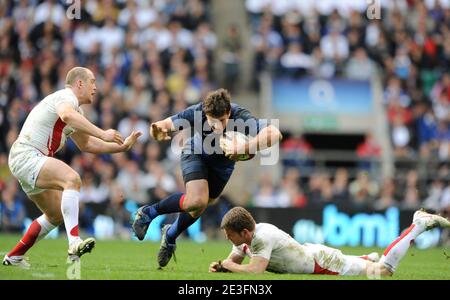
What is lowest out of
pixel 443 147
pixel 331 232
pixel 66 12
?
pixel 331 232

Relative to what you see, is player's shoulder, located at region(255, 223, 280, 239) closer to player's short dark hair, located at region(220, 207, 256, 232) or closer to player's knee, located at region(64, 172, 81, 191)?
player's short dark hair, located at region(220, 207, 256, 232)

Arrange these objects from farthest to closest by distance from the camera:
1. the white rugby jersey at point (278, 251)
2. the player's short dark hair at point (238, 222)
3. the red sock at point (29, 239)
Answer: the red sock at point (29, 239)
the white rugby jersey at point (278, 251)
the player's short dark hair at point (238, 222)

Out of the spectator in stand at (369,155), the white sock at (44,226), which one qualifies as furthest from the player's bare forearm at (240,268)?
the spectator in stand at (369,155)

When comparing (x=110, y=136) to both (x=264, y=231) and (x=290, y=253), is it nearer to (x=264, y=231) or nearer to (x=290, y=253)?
(x=264, y=231)

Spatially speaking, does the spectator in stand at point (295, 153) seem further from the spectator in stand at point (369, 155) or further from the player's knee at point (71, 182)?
the player's knee at point (71, 182)

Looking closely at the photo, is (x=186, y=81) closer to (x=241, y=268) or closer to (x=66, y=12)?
A: (x=66, y=12)

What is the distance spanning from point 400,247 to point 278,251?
4.35 feet

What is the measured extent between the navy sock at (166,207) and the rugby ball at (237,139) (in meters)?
1.02

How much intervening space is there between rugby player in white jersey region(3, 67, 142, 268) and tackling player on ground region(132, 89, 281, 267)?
733 mm

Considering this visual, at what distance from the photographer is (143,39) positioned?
22969mm

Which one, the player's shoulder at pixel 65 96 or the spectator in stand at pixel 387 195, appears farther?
the spectator in stand at pixel 387 195

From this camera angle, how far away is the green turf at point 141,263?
32.1 feet
